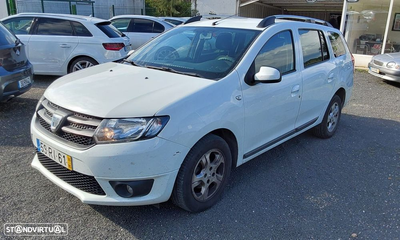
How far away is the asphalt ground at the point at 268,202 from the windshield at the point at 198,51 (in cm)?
132

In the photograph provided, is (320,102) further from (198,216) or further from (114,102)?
(114,102)

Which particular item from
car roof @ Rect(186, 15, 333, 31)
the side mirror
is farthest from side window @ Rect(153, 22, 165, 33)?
the side mirror

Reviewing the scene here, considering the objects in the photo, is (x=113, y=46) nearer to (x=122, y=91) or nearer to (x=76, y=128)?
(x=122, y=91)

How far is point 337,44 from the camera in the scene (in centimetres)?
506

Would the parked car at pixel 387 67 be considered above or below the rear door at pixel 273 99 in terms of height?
below

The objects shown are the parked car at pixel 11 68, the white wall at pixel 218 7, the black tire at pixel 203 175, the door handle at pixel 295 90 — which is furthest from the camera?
the white wall at pixel 218 7

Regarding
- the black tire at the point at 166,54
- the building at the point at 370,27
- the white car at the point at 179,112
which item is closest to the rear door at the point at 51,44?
the white car at the point at 179,112

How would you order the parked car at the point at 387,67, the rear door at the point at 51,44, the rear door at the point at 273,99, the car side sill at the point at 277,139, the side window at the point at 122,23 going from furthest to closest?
the side window at the point at 122,23
the parked car at the point at 387,67
the rear door at the point at 51,44
the car side sill at the point at 277,139
the rear door at the point at 273,99

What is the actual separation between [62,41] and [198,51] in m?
5.28

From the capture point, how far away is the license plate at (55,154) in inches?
103

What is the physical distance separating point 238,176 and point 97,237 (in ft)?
5.68

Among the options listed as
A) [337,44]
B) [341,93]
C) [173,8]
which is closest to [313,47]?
[337,44]

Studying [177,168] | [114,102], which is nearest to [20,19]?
[114,102]

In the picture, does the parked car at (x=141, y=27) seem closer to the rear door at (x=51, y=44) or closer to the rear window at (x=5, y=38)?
the rear door at (x=51, y=44)
